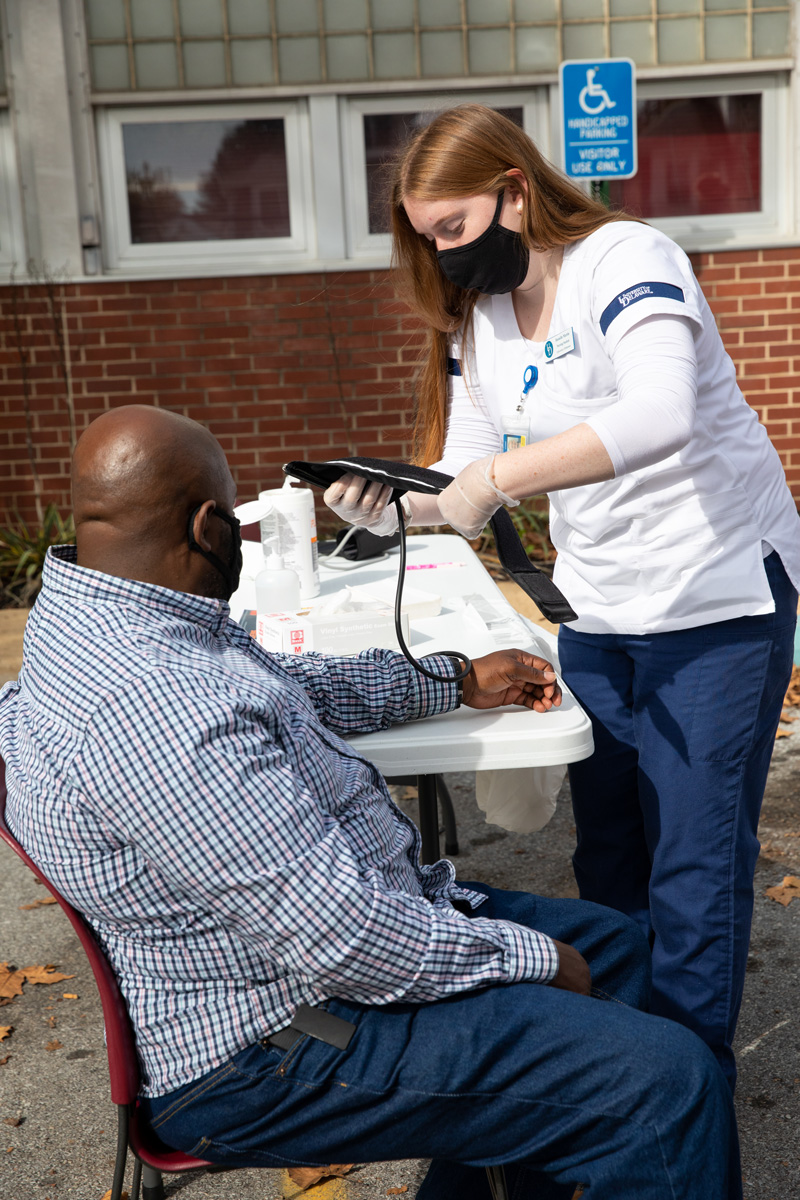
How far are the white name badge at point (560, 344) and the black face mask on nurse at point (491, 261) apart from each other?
167mm

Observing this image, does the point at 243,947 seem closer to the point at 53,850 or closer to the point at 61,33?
the point at 53,850

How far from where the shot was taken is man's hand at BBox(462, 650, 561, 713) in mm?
1932

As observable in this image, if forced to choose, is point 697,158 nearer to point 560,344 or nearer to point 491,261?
point 491,261

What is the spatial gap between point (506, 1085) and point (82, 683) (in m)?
0.76

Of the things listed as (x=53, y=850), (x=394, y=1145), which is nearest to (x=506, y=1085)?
(x=394, y=1145)

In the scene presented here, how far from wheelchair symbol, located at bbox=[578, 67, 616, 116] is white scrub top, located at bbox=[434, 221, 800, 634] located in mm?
4022

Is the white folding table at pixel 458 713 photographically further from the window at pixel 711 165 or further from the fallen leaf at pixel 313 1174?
the window at pixel 711 165

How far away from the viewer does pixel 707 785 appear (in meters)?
1.93

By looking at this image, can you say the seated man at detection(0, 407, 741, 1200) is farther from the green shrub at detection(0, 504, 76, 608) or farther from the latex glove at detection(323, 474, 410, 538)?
the green shrub at detection(0, 504, 76, 608)

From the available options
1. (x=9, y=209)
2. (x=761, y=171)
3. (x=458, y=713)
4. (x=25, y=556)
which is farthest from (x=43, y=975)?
(x=761, y=171)

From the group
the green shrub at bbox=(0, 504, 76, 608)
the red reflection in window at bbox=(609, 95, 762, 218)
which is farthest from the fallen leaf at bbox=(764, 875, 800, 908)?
the red reflection in window at bbox=(609, 95, 762, 218)

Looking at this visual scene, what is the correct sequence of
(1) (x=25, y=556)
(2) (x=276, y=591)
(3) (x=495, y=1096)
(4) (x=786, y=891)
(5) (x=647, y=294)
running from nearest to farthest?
(3) (x=495, y=1096)
(5) (x=647, y=294)
(2) (x=276, y=591)
(4) (x=786, y=891)
(1) (x=25, y=556)

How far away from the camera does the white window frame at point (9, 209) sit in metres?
6.65

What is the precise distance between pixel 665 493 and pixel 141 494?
3.19 ft
